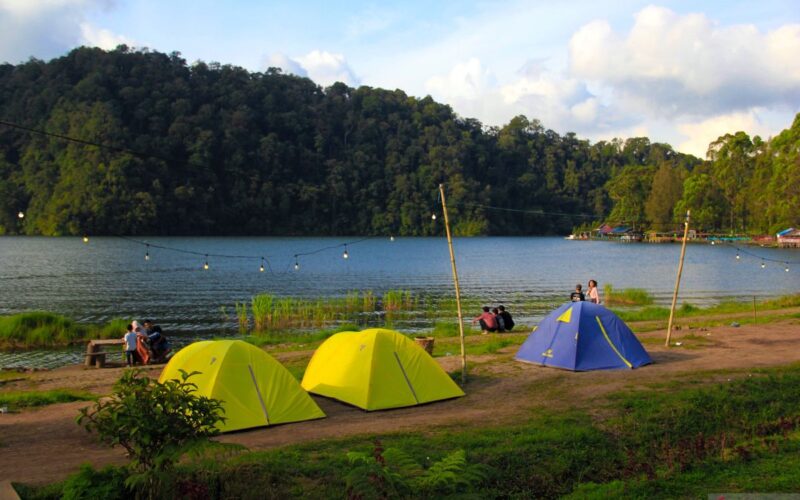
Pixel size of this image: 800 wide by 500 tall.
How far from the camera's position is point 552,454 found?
29.7 feet

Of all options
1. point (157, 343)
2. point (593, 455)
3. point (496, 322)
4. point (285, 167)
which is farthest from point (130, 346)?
point (285, 167)

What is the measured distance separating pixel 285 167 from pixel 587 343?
119m

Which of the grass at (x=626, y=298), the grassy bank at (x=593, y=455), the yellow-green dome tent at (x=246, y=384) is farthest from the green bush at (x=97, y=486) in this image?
the grass at (x=626, y=298)

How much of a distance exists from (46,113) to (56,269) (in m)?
72.3

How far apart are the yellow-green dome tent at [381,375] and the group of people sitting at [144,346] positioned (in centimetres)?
765

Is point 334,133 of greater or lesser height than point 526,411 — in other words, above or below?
above

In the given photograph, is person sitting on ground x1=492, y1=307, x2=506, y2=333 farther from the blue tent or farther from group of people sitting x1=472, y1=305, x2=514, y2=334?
the blue tent

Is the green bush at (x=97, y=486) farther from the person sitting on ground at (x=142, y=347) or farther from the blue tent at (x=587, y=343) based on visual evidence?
the person sitting on ground at (x=142, y=347)

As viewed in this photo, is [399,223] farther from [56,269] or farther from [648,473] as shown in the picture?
[648,473]

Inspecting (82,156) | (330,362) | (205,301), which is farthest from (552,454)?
(82,156)

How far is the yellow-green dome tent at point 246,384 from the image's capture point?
34.9 feet

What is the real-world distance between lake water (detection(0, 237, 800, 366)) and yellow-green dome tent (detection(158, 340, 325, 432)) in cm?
1175

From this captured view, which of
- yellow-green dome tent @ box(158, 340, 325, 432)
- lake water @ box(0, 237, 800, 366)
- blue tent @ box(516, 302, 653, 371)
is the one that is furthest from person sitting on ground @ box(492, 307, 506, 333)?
yellow-green dome tent @ box(158, 340, 325, 432)

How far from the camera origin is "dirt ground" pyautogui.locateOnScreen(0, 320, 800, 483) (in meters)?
9.32
